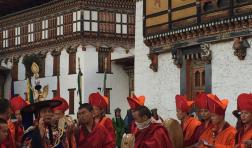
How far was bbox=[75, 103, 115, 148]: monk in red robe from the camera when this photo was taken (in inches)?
342

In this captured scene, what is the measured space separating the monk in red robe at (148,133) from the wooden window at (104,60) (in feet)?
81.8

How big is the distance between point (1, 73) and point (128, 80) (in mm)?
11070

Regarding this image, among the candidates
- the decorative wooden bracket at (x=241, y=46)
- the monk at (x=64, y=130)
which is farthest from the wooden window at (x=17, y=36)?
the monk at (x=64, y=130)

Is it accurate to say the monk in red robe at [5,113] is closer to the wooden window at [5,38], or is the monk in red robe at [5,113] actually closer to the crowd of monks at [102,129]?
the crowd of monks at [102,129]

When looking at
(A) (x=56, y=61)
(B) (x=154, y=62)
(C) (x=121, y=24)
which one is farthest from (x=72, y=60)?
(B) (x=154, y=62)

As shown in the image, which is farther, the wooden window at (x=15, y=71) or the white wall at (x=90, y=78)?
the wooden window at (x=15, y=71)

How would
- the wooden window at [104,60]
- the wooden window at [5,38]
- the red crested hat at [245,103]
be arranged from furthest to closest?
the wooden window at [5,38], the wooden window at [104,60], the red crested hat at [245,103]

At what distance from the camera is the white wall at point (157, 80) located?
23109 mm

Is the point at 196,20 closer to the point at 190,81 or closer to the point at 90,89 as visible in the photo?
the point at 190,81

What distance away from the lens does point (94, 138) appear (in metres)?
8.83

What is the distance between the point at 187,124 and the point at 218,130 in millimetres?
2277

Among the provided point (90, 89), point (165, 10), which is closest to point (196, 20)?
point (165, 10)

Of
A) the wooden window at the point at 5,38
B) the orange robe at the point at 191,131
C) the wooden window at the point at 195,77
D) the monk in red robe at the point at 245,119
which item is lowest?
the orange robe at the point at 191,131

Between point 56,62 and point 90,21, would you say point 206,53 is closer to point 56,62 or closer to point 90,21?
point 90,21
